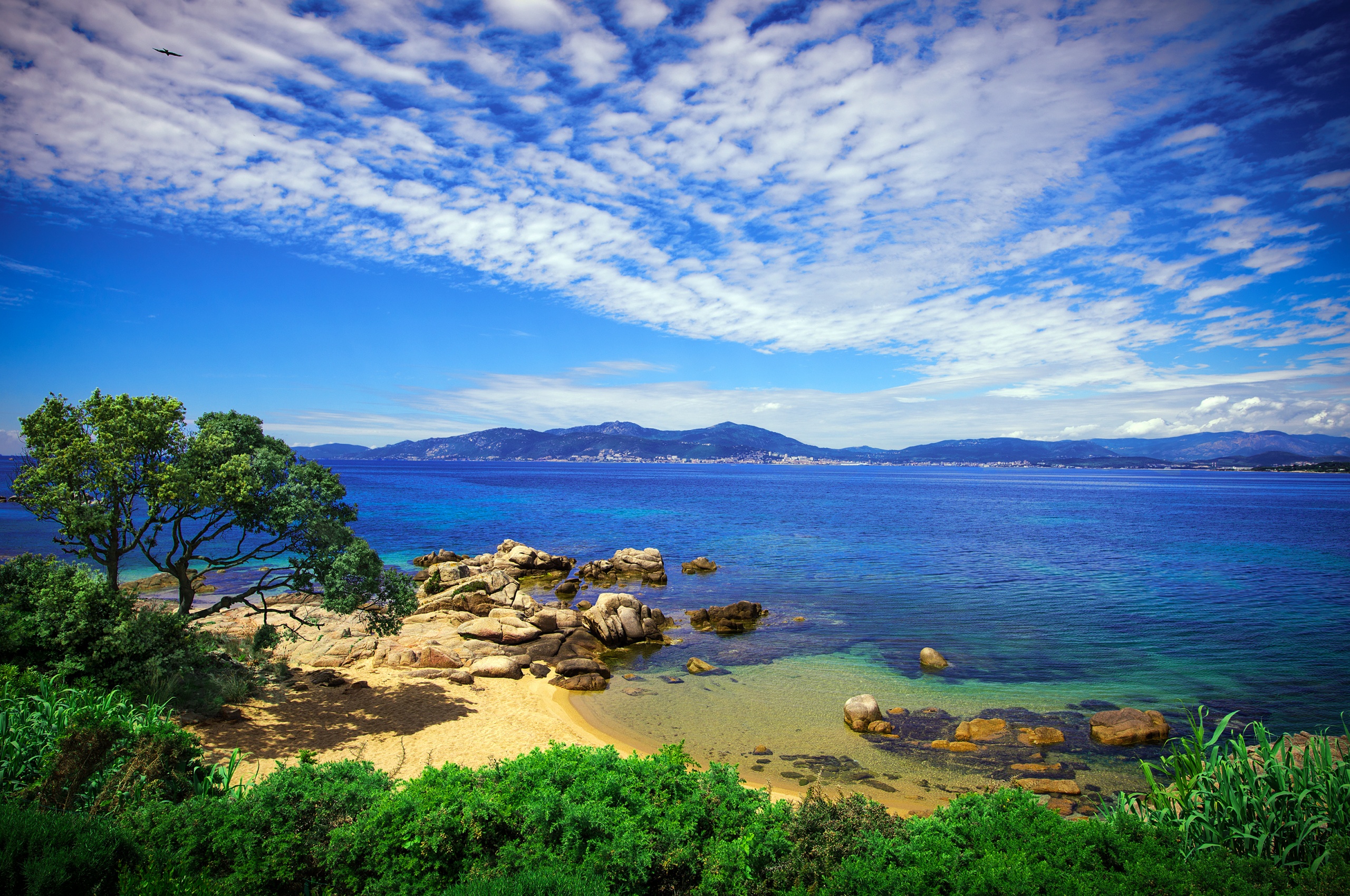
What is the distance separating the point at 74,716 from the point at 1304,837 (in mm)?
19177

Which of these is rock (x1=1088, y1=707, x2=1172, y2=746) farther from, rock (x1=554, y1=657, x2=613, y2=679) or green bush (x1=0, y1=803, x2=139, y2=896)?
green bush (x1=0, y1=803, x2=139, y2=896)

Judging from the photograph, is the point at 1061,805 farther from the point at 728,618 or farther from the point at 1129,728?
the point at 728,618

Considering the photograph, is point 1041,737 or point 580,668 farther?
point 580,668

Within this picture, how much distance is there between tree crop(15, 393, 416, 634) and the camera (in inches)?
593

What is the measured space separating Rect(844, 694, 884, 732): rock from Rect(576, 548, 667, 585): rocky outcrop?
24665 mm

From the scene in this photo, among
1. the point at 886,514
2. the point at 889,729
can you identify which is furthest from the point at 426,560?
the point at 886,514

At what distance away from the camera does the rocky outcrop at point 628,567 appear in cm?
4472

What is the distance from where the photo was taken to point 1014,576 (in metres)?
43.5

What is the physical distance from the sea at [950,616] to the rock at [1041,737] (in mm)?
1251

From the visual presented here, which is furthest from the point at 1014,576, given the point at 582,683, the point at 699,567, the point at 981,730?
the point at 582,683

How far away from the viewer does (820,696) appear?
2238cm

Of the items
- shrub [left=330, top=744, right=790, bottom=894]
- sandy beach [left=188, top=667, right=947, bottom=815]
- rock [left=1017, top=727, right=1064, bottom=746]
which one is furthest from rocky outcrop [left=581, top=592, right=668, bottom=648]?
shrub [left=330, top=744, right=790, bottom=894]

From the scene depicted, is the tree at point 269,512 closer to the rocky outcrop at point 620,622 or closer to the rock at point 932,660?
the rocky outcrop at point 620,622

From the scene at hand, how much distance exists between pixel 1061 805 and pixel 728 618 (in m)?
19.0
